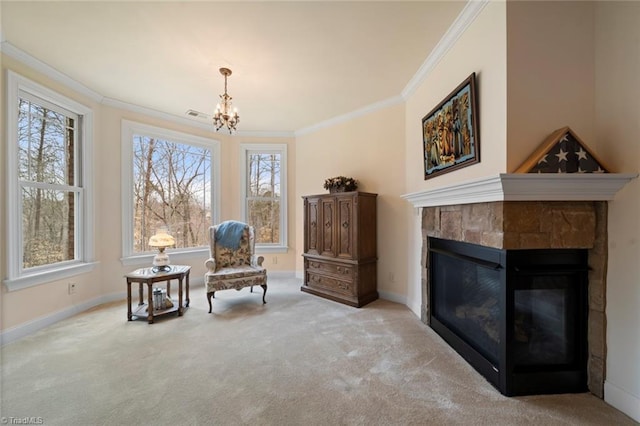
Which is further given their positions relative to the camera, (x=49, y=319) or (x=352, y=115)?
(x=352, y=115)

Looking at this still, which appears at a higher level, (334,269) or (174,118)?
(174,118)

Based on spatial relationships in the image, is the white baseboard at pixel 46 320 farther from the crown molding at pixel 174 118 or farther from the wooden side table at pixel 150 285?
the crown molding at pixel 174 118

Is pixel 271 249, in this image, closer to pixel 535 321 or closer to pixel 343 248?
pixel 343 248

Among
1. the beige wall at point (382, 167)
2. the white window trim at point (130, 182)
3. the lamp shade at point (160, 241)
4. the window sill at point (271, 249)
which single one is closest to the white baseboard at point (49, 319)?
the white window trim at point (130, 182)

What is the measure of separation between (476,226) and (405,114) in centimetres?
212

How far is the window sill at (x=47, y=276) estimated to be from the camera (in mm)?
2582

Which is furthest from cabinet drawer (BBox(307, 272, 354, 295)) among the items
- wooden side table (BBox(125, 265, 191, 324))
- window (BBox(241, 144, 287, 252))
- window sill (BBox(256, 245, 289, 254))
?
wooden side table (BBox(125, 265, 191, 324))

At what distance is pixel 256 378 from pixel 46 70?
12.9 ft

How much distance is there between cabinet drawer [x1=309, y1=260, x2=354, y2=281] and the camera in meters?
3.63

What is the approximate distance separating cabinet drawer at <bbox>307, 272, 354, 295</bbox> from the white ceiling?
2.61 metres

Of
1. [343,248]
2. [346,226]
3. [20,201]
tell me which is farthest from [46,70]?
[343,248]

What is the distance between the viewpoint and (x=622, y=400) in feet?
5.41

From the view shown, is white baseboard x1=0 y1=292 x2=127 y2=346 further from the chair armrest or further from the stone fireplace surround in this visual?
the stone fireplace surround

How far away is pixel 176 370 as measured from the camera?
2.09 m
